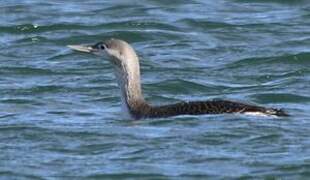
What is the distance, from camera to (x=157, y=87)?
62.4ft

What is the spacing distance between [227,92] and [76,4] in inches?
292

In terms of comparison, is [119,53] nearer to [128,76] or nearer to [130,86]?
[128,76]

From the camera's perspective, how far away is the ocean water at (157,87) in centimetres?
1382

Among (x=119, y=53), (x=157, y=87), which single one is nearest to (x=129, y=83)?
(x=119, y=53)

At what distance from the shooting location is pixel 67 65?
20.8 m

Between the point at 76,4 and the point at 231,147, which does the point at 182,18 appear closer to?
the point at 76,4

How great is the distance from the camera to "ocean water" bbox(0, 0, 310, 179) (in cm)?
1382

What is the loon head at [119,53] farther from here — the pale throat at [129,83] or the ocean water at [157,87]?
the ocean water at [157,87]

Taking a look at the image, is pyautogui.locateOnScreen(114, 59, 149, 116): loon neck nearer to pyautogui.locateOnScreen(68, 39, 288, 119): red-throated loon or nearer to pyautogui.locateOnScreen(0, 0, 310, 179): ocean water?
pyautogui.locateOnScreen(68, 39, 288, 119): red-throated loon

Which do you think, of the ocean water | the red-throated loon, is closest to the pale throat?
the red-throated loon

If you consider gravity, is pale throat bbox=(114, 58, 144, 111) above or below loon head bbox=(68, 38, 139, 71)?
below

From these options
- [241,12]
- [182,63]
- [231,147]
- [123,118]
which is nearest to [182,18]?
[241,12]

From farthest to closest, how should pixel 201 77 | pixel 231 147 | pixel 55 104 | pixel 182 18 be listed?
pixel 182 18 < pixel 201 77 < pixel 55 104 < pixel 231 147

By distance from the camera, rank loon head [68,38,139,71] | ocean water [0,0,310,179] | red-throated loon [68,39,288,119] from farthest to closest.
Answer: loon head [68,38,139,71] < red-throated loon [68,39,288,119] < ocean water [0,0,310,179]
